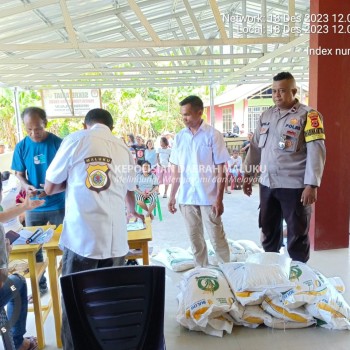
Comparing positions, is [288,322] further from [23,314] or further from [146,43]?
[146,43]

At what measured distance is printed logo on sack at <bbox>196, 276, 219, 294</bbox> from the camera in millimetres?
2302

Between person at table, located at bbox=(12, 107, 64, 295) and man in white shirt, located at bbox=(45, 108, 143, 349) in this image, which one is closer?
man in white shirt, located at bbox=(45, 108, 143, 349)

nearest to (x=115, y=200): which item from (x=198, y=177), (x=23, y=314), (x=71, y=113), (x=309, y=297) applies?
(x=23, y=314)

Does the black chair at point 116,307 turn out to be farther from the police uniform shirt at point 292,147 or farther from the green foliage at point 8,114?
the green foliage at point 8,114

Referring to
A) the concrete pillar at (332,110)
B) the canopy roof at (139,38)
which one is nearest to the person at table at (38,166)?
the canopy roof at (139,38)

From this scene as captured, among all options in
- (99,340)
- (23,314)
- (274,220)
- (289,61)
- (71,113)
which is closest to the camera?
(99,340)

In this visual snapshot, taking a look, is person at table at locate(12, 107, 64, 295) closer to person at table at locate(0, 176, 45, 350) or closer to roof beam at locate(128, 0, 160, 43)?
person at table at locate(0, 176, 45, 350)

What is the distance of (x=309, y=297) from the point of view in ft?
7.16

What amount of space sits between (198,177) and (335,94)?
5.80 ft

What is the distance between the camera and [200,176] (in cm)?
288

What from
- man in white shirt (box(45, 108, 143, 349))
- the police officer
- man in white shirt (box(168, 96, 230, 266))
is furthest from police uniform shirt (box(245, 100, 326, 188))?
man in white shirt (box(45, 108, 143, 349))

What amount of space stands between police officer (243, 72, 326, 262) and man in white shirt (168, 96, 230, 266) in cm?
38

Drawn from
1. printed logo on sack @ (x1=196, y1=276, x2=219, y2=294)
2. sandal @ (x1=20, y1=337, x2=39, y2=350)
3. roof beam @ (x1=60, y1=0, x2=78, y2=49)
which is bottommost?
sandal @ (x1=20, y1=337, x2=39, y2=350)

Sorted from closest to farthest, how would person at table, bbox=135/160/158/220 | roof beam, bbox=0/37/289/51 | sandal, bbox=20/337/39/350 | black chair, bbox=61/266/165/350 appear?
1. black chair, bbox=61/266/165/350
2. sandal, bbox=20/337/39/350
3. roof beam, bbox=0/37/289/51
4. person at table, bbox=135/160/158/220
